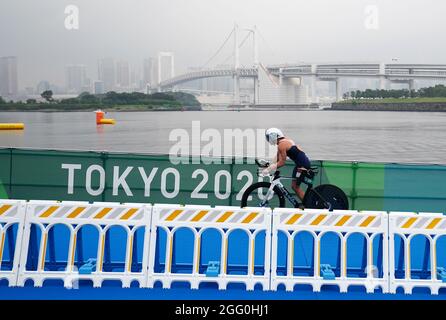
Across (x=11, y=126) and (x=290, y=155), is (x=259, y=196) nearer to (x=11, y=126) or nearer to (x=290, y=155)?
(x=290, y=155)

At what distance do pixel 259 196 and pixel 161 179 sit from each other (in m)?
2.02

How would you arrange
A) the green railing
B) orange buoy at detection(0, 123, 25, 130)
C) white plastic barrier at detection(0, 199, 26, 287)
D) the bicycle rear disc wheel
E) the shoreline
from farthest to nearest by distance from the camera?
orange buoy at detection(0, 123, 25, 130), the shoreline, the green railing, the bicycle rear disc wheel, white plastic barrier at detection(0, 199, 26, 287)

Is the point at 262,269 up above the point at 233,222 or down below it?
below

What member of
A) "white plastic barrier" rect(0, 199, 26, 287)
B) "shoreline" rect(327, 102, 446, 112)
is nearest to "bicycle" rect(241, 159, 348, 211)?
"white plastic barrier" rect(0, 199, 26, 287)

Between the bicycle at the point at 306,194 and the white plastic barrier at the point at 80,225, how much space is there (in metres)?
3.31

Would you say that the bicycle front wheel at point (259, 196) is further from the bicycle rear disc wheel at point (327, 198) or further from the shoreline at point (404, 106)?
the shoreline at point (404, 106)

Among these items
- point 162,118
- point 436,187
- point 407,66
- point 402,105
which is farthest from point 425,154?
point 162,118

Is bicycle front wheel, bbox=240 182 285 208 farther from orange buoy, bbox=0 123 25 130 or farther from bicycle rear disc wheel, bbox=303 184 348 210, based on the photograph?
orange buoy, bbox=0 123 25 130

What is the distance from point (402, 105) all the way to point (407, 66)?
37.4 feet

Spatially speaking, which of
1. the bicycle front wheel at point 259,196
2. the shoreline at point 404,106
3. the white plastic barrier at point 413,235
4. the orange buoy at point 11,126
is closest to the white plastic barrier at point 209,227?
the white plastic barrier at point 413,235

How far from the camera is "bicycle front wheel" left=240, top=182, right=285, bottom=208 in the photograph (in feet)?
29.6
